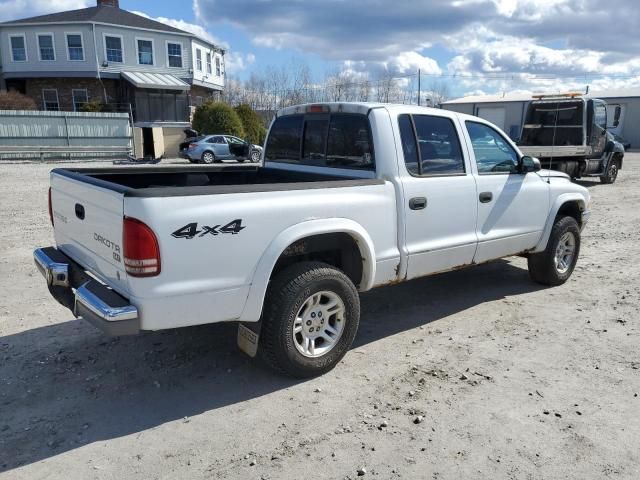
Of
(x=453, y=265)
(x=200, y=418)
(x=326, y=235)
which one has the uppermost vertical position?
(x=326, y=235)

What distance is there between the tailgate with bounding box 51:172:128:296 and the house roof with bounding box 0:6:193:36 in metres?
35.4

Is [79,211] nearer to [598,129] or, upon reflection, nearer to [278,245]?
[278,245]

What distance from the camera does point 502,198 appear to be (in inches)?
201

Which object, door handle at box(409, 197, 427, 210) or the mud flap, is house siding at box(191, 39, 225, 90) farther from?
the mud flap

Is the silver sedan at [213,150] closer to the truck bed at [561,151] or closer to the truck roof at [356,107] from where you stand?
the truck bed at [561,151]

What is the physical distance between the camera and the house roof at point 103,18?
34.1 m

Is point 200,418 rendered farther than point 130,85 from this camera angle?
No

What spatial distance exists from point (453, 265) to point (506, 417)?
1.68m

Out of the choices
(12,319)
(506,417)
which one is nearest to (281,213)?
(506,417)

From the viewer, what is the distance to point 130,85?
34812 mm

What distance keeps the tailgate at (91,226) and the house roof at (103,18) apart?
116 ft

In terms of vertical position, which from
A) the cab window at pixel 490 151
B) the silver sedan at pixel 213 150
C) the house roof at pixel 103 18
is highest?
the house roof at pixel 103 18

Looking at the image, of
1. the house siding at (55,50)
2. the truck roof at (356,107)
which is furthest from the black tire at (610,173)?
the house siding at (55,50)

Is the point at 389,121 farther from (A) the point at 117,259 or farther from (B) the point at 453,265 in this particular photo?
(A) the point at 117,259
